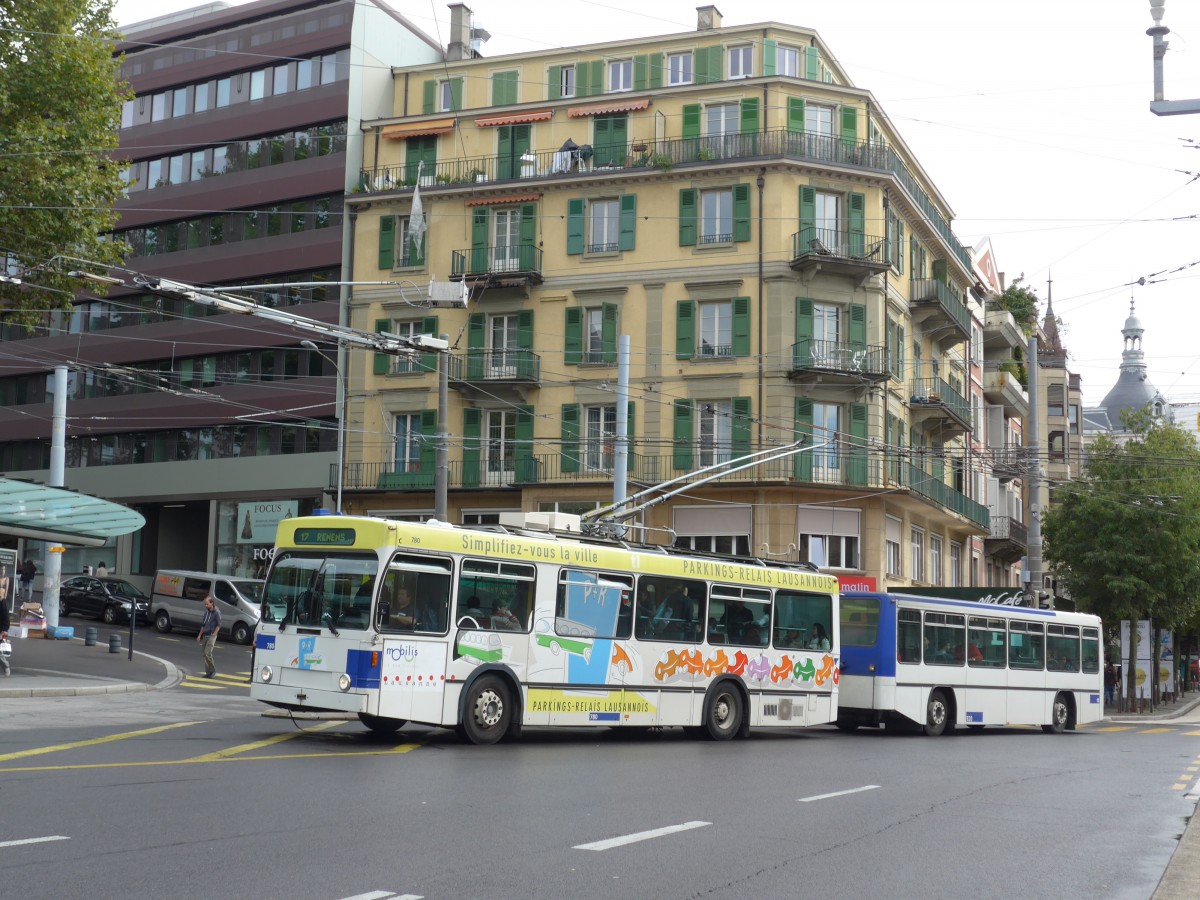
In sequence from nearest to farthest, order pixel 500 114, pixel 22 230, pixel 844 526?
pixel 22 230 → pixel 844 526 → pixel 500 114

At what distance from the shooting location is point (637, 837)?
10.0 metres

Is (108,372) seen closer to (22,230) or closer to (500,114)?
(500,114)

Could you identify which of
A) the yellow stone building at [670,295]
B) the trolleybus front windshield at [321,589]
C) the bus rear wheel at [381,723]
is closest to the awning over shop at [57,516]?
the trolleybus front windshield at [321,589]

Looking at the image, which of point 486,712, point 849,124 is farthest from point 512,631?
point 849,124

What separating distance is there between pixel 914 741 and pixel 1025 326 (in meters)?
50.1

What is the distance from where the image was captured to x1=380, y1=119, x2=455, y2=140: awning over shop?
4888 cm

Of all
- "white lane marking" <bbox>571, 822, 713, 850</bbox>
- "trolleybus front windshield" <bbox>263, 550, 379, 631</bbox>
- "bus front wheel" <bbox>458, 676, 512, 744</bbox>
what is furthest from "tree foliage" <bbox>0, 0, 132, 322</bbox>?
"white lane marking" <bbox>571, 822, 713, 850</bbox>

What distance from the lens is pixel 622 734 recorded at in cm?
2259

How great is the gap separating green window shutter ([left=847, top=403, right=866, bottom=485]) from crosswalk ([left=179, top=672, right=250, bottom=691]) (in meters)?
19.6

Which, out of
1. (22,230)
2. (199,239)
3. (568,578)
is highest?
(199,239)

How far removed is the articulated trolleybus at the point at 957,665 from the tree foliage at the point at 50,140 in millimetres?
17102

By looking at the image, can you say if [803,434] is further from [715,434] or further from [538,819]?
[538,819]

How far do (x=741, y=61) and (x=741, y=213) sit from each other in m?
5.78

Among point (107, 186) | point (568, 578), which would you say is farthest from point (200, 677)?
point (568, 578)
